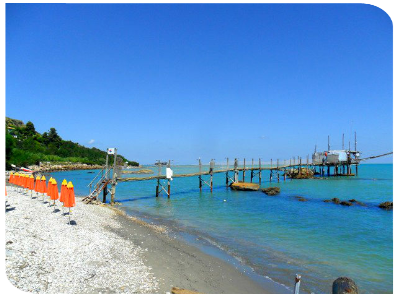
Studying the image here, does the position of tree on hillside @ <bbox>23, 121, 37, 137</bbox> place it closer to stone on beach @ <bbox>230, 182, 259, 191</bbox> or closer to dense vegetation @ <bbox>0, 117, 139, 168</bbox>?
dense vegetation @ <bbox>0, 117, 139, 168</bbox>

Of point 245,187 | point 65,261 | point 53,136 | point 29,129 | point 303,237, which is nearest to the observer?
point 65,261

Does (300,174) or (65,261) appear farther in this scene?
(300,174)

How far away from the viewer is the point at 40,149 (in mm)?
79938

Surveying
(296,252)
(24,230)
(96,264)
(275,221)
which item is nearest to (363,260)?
(296,252)

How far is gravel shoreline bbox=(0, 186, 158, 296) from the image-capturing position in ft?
20.9

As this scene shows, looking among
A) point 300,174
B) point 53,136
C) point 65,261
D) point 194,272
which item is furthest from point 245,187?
point 53,136

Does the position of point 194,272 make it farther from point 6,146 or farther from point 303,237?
point 6,146

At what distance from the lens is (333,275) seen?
31.0 ft

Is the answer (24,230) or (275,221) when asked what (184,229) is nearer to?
(275,221)

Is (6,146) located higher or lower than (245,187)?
higher

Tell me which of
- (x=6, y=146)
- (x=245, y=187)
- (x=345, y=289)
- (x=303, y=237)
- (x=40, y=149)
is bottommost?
(x=303, y=237)

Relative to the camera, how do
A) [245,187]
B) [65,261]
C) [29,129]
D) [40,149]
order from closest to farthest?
[65,261], [245,187], [40,149], [29,129]

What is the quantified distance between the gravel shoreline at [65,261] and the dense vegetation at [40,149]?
45779 millimetres

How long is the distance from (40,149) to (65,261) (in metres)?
84.1
